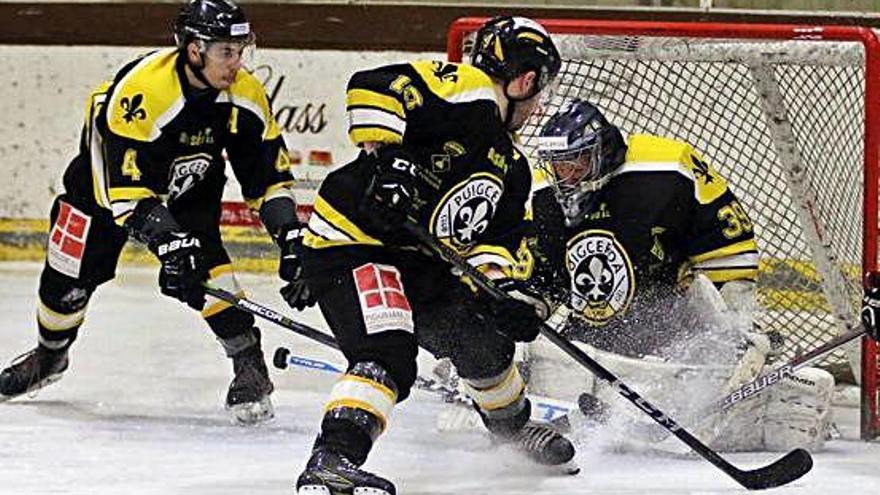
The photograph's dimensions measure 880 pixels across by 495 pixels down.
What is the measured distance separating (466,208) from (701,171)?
81 centimetres

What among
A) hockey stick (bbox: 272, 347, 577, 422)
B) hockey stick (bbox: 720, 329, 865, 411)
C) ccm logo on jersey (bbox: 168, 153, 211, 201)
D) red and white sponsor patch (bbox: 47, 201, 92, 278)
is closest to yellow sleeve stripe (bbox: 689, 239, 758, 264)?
hockey stick (bbox: 720, 329, 865, 411)

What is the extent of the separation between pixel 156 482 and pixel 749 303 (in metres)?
1.43

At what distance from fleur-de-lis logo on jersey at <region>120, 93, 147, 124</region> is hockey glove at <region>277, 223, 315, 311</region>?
0.43 metres

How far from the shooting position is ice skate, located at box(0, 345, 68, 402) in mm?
4645

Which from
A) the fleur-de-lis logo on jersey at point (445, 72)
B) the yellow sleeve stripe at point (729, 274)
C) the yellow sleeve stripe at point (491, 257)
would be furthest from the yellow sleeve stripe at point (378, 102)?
the yellow sleeve stripe at point (729, 274)

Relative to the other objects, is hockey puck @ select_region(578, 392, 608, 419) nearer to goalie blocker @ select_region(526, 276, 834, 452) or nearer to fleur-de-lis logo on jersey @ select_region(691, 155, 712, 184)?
goalie blocker @ select_region(526, 276, 834, 452)

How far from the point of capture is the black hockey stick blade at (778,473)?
3736mm

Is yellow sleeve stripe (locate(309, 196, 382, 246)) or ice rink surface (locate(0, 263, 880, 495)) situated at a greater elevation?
yellow sleeve stripe (locate(309, 196, 382, 246))

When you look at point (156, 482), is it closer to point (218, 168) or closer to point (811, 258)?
point (218, 168)

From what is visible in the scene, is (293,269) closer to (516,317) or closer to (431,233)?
(431,233)

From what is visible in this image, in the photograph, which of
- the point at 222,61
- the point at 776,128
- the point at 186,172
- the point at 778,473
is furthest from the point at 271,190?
the point at 778,473

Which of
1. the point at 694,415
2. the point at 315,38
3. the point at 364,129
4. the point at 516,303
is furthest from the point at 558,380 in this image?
the point at 315,38

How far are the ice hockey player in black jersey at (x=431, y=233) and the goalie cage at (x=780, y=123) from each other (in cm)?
78

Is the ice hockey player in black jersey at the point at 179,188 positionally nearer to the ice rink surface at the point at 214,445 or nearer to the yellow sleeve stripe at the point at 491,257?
the ice rink surface at the point at 214,445
